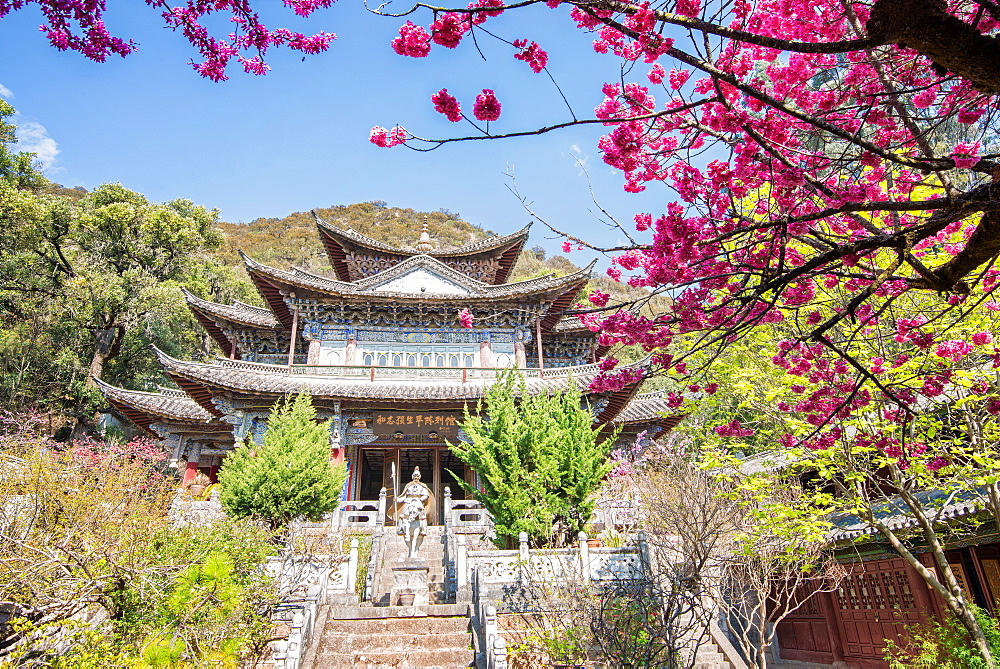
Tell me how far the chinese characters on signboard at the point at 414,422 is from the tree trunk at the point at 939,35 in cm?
1467

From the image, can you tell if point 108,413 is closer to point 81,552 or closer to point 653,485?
point 81,552

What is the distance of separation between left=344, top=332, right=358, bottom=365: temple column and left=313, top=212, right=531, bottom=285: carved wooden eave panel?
3519 millimetres

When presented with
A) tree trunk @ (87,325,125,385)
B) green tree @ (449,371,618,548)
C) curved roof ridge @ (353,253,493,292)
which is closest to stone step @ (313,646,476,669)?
green tree @ (449,371,618,548)

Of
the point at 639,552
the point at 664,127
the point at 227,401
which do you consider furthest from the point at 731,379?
the point at 227,401

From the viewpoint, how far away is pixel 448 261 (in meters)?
22.8

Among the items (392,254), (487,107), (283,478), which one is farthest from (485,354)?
(487,107)

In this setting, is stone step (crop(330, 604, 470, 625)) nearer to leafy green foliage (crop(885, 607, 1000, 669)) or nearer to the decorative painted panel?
leafy green foliage (crop(885, 607, 1000, 669))

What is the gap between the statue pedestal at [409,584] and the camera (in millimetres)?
10281

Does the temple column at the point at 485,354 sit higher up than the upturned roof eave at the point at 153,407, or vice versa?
the temple column at the point at 485,354

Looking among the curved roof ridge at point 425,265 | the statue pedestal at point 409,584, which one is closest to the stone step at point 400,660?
the statue pedestal at point 409,584

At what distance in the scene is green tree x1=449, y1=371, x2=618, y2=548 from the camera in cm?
1001

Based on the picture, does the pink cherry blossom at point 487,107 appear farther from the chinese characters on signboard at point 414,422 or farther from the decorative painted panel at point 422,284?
the decorative painted panel at point 422,284

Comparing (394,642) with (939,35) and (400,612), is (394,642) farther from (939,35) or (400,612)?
(939,35)

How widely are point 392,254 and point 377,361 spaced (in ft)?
16.4
